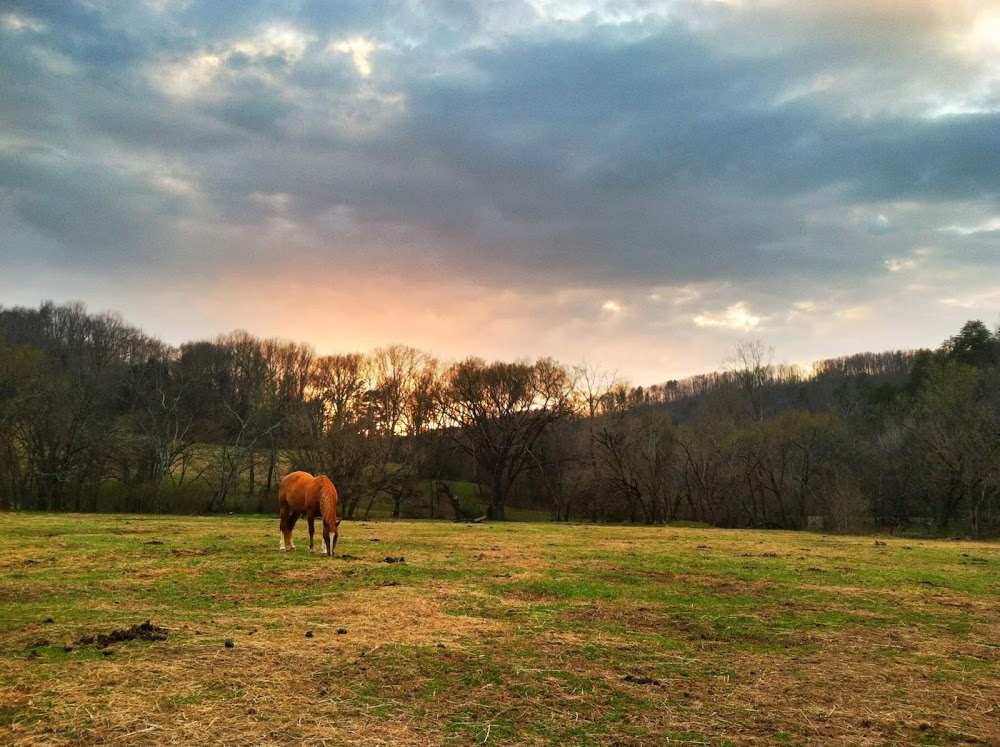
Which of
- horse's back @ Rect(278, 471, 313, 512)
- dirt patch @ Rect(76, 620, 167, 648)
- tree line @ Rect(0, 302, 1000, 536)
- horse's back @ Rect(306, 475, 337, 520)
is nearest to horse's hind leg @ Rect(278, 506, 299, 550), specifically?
horse's back @ Rect(278, 471, 313, 512)

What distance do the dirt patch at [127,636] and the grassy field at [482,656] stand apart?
0.09 m

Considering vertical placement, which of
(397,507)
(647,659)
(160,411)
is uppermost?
(160,411)

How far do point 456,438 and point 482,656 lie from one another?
59908 millimetres

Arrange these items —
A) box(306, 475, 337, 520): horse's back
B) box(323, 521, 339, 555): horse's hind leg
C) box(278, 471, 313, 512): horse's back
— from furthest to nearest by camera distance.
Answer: box(278, 471, 313, 512): horse's back < box(306, 475, 337, 520): horse's back < box(323, 521, 339, 555): horse's hind leg

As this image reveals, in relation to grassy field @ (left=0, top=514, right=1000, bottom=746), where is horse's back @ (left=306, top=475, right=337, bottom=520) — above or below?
above

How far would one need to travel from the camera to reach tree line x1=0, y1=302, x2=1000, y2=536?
46906 mm

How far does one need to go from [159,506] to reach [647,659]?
1860 inches

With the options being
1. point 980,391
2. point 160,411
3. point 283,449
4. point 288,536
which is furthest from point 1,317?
point 980,391

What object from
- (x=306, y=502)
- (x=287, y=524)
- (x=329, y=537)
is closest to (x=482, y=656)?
(x=329, y=537)

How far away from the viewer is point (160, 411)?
59.8m

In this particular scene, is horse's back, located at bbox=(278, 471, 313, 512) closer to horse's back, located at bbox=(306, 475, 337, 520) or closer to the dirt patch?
horse's back, located at bbox=(306, 475, 337, 520)

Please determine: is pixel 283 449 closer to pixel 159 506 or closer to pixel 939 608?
pixel 159 506

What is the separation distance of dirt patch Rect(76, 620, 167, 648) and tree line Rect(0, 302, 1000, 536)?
4185cm

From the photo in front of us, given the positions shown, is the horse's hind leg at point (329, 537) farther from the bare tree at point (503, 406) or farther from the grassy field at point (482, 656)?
the bare tree at point (503, 406)
